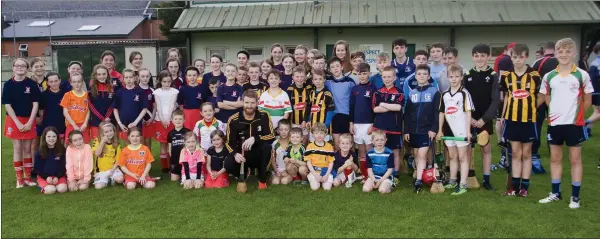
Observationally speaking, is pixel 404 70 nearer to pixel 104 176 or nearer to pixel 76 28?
pixel 104 176

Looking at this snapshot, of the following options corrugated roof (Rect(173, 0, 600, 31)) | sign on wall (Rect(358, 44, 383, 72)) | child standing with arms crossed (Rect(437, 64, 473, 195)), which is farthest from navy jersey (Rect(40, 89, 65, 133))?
sign on wall (Rect(358, 44, 383, 72))

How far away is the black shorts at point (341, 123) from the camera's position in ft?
19.9

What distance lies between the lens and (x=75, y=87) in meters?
6.15

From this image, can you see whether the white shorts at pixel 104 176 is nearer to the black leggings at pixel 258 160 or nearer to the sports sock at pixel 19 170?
the sports sock at pixel 19 170

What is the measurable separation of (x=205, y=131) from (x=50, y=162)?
6.10ft

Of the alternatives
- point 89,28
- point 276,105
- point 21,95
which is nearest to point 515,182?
point 276,105

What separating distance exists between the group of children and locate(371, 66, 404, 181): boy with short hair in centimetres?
1

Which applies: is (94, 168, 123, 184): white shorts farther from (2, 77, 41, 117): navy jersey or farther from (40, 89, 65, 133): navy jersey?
(2, 77, 41, 117): navy jersey

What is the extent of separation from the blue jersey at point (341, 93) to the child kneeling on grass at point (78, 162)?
306 cm

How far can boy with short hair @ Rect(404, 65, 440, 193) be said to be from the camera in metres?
5.38

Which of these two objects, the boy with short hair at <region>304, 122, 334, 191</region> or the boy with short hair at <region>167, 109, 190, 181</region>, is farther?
the boy with short hair at <region>167, 109, 190, 181</region>

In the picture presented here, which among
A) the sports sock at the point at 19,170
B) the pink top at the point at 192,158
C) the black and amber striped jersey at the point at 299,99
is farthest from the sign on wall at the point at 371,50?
the sports sock at the point at 19,170

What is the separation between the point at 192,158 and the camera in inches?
231

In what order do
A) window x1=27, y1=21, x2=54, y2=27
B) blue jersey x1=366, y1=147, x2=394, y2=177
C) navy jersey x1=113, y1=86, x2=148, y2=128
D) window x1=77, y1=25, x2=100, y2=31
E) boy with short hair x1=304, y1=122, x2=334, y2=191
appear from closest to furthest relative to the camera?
blue jersey x1=366, y1=147, x2=394, y2=177 < boy with short hair x1=304, y1=122, x2=334, y2=191 < navy jersey x1=113, y1=86, x2=148, y2=128 < window x1=77, y1=25, x2=100, y2=31 < window x1=27, y1=21, x2=54, y2=27
